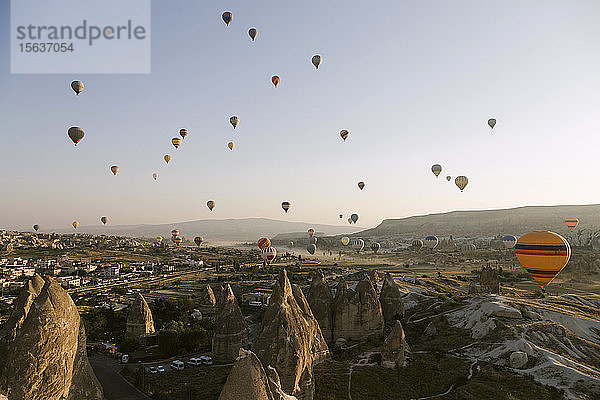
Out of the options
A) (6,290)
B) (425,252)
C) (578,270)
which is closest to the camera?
(6,290)

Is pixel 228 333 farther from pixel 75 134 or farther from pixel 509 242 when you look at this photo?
pixel 509 242

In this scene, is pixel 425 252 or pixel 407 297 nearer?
pixel 407 297

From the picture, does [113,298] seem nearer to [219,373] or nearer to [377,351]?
[219,373]

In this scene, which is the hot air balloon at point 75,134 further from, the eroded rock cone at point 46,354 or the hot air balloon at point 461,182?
the hot air balloon at point 461,182

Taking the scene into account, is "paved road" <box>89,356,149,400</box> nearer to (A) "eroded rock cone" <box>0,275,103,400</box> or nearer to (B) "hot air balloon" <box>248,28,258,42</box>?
(A) "eroded rock cone" <box>0,275,103,400</box>

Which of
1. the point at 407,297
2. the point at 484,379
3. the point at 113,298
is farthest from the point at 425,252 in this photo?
the point at 484,379

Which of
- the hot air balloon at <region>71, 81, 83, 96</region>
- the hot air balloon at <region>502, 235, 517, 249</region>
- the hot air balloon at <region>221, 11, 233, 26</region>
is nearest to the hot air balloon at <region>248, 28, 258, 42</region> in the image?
the hot air balloon at <region>221, 11, 233, 26</region>

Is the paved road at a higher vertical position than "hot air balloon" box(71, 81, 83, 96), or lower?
lower
